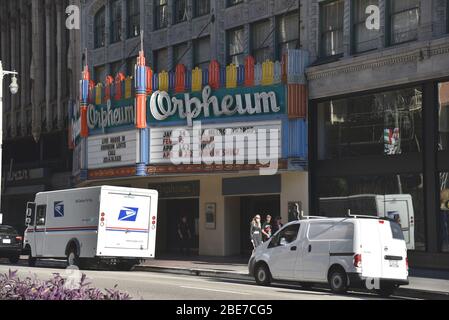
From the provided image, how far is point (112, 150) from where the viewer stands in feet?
114

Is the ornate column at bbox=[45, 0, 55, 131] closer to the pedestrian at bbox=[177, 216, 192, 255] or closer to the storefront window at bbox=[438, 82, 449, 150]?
the pedestrian at bbox=[177, 216, 192, 255]

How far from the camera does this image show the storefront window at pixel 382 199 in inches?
1045

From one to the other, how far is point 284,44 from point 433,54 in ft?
26.1

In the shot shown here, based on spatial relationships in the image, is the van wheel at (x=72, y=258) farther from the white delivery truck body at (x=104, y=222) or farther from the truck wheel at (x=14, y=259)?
the truck wheel at (x=14, y=259)

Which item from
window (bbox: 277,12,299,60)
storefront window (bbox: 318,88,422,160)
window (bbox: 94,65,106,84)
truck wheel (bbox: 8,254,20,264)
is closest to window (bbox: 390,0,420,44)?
storefront window (bbox: 318,88,422,160)

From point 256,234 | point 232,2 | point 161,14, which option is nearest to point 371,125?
point 256,234

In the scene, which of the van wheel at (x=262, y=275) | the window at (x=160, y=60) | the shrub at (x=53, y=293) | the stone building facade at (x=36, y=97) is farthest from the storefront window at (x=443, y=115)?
the stone building facade at (x=36, y=97)

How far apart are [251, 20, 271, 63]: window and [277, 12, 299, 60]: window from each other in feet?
1.67

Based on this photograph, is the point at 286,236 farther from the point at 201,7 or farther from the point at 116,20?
the point at 116,20

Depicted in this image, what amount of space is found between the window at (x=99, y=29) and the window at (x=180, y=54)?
6.33 m

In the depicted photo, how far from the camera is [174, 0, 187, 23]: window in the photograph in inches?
1453

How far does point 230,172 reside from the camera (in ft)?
102
